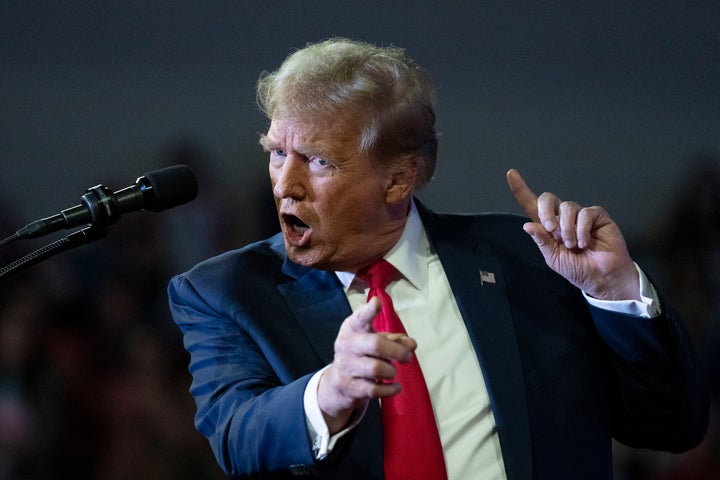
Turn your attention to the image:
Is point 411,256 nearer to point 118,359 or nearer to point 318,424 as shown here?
point 318,424

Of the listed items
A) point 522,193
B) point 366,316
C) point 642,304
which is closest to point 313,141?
point 522,193

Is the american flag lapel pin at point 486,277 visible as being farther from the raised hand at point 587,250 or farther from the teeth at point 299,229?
the teeth at point 299,229

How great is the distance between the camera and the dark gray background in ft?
10.0

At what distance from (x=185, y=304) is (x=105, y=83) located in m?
1.50

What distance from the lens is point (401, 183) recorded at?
1.88 m

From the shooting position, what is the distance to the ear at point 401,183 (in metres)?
1.86

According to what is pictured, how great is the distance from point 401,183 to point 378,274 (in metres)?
0.19

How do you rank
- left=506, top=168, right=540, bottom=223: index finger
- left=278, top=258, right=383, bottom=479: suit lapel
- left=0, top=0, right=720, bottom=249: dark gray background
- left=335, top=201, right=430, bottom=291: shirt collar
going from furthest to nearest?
left=0, top=0, right=720, bottom=249: dark gray background
left=335, top=201, right=430, bottom=291: shirt collar
left=506, top=168, right=540, bottom=223: index finger
left=278, top=258, right=383, bottom=479: suit lapel

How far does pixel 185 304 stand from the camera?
1.80 m

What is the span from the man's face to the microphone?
318mm

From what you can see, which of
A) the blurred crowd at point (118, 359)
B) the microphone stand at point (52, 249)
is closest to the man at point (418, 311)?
the microphone stand at point (52, 249)

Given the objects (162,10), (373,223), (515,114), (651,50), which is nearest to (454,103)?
(515,114)

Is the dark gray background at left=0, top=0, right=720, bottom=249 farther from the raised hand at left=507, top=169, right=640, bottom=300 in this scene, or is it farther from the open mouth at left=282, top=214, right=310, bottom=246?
the raised hand at left=507, top=169, right=640, bottom=300

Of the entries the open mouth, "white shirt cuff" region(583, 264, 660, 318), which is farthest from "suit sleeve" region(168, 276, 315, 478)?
"white shirt cuff" region(583, 264, 660, 318)
